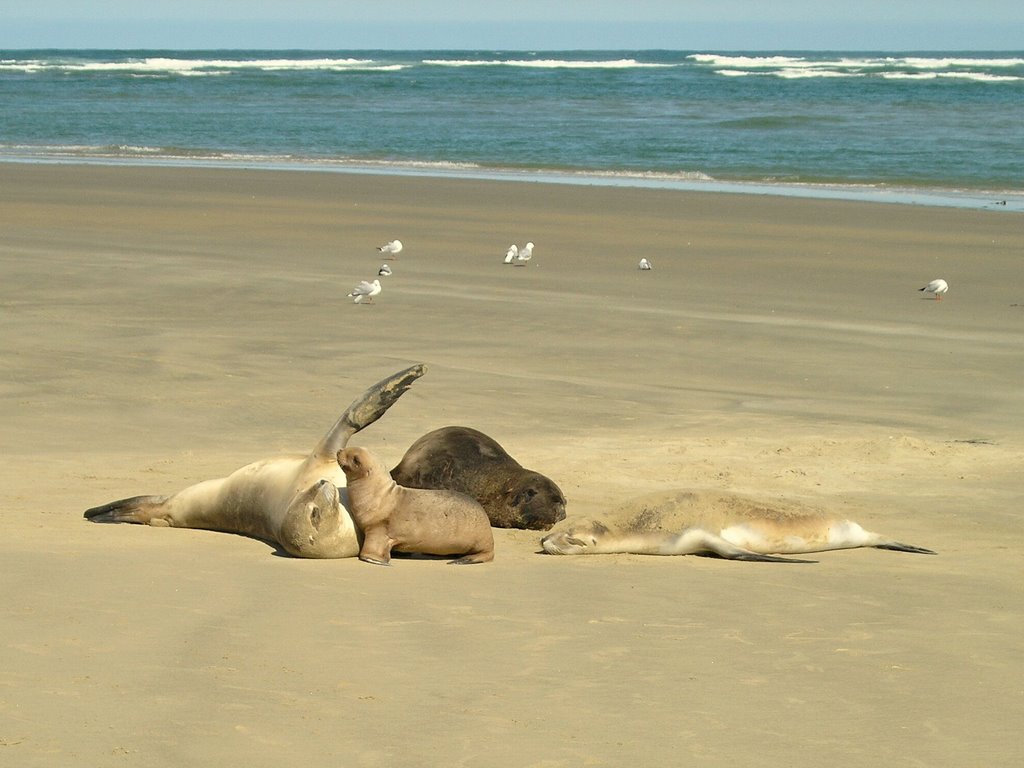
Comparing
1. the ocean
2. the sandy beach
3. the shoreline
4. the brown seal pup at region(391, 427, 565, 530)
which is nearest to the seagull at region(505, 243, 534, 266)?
the sandy beach

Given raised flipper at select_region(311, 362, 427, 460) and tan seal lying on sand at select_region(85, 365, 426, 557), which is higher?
raised flipper at select_region(311, 362, 427, 460)

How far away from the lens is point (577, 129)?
126 ft

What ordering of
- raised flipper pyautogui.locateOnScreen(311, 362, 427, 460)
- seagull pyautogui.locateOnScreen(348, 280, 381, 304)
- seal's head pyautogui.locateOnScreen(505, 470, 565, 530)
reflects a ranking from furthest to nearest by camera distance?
1. seagull pyautogui.locateOnScreen(348, 280, 381, 304)
2. seal's head pyautogui.locateOnScreen(505, 470, 565, 530)
3. raised flipper pyautogui.locateOnScreen(311, 362, 427, 460)

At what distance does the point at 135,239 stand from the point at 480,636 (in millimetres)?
13763

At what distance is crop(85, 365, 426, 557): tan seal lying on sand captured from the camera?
557 cm

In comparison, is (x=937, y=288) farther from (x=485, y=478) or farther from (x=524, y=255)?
(x=485, y=478)

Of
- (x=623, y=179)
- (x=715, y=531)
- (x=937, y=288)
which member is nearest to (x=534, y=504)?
(x=715, y=531)

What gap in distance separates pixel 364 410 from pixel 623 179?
72.5ft

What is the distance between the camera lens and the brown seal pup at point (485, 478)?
628 cm

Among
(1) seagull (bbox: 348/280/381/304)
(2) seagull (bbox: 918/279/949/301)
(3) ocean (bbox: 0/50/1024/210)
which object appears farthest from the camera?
(3) ocean (bbox: 0/50/1024/210)

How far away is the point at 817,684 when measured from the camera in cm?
416

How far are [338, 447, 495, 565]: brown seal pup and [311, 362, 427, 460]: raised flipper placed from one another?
0.13 m

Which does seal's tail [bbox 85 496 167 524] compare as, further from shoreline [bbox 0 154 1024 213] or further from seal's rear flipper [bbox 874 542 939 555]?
shoreline [bbox 0 154 1024 213]

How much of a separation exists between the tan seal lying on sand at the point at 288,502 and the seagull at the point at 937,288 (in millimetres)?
9211
